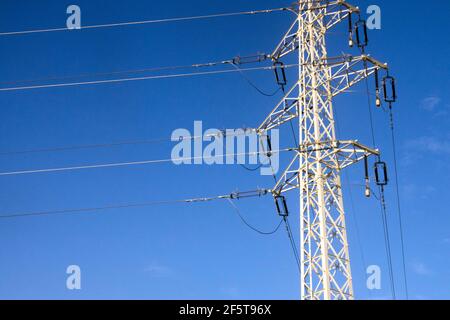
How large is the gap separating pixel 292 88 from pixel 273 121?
70.9 inches

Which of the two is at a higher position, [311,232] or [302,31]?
[302,31]

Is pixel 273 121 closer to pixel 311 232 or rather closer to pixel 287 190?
pixel 287 190

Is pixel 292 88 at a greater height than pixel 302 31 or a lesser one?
lesser

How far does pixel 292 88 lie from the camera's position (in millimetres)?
28453

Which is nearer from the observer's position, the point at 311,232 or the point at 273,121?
the point at 311,232

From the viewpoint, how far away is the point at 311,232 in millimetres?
24734
